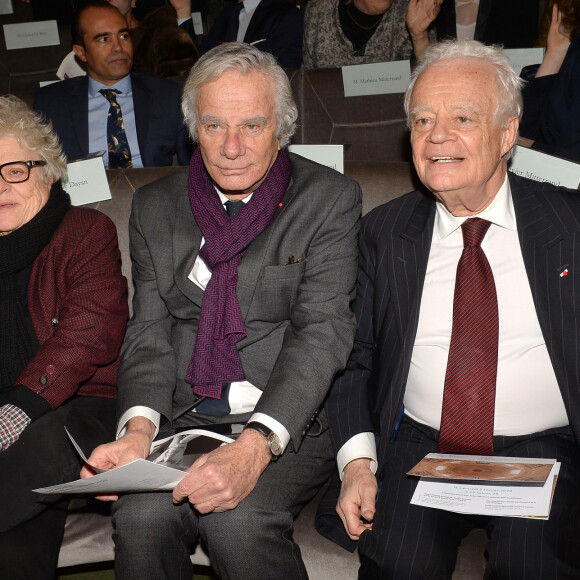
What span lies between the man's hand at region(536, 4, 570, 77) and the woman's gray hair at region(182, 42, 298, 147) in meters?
1.50

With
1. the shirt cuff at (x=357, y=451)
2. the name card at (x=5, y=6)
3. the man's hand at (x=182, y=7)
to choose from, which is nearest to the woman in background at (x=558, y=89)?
the shirt cuff at (x=357, y=451)

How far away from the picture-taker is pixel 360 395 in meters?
2.00

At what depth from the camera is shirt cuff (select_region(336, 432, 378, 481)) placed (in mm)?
1897

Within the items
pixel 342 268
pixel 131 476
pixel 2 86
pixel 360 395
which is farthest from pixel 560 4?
pixel 2 86

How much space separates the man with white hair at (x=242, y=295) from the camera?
1808 millimetres

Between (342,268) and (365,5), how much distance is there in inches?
97.0

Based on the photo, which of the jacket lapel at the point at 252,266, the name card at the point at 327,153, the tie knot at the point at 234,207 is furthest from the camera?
the name card at the point at 327,153

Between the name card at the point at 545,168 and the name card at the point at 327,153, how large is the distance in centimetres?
58

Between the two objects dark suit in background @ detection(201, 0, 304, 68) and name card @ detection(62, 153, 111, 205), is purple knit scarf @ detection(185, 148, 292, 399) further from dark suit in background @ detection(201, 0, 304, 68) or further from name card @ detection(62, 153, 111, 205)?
dark suit in background @ detection(201, 0, 304, 68)

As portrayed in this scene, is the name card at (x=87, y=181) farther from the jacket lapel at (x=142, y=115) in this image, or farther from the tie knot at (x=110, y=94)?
the tie knot at (x=110, y=94)

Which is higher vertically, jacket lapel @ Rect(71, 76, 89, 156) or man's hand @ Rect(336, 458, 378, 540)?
jacket lapel @ Rect(71, 76, 89, 156)

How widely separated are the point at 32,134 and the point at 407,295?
1.23 m

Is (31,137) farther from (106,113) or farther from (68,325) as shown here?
(106,113)

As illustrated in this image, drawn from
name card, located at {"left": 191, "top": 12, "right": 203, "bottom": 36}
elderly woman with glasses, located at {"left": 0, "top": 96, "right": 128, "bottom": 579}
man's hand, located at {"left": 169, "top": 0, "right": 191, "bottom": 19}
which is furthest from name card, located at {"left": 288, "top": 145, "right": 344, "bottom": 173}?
name card, located at {"left": 191, "top": 12, "right": 203, "bottom": 36}
